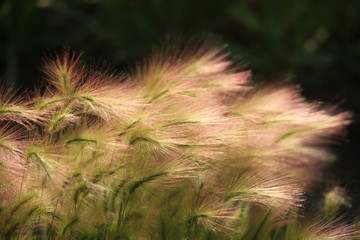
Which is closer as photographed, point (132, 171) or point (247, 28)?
point (132, 171)

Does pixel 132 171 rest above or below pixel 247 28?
below

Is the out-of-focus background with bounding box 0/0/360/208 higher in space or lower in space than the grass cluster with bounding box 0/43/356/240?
higher

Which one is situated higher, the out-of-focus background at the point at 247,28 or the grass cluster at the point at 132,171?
the out-of-focus background at the point at 247,28

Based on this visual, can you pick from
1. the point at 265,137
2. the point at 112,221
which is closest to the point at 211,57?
the point at 265,137

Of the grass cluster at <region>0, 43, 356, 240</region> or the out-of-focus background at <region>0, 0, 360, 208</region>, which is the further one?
the out-of-focus background at <region>0, 0, 360, 208</region>

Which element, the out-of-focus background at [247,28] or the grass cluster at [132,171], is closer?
the grass cluster at [132,171]
